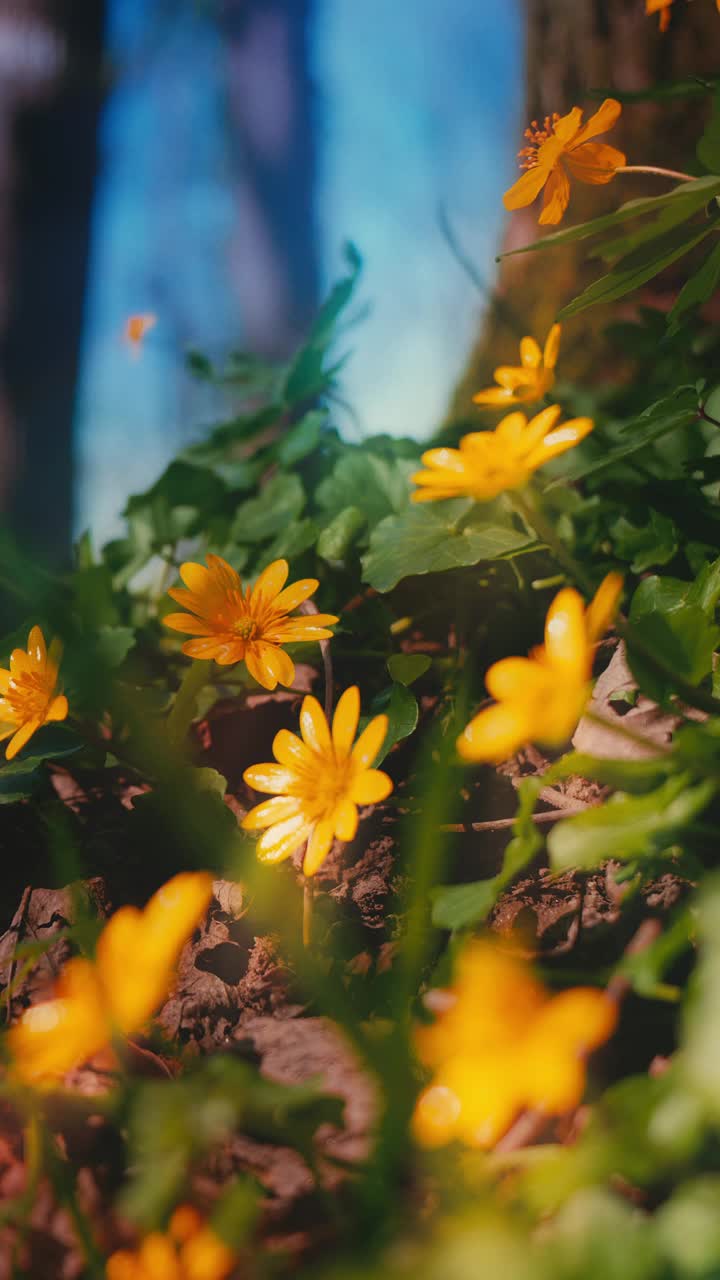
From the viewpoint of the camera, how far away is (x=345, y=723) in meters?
0.89

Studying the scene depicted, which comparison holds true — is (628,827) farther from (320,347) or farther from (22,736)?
(320,347)

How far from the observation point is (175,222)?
966 centimetres

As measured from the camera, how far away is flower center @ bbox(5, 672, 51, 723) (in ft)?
3.41

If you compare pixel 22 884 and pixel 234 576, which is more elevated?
pixel 234 576

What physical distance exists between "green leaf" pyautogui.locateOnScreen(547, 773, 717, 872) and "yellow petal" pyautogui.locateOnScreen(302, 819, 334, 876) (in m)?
0.24

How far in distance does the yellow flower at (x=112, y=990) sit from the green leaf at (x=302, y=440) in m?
1.01

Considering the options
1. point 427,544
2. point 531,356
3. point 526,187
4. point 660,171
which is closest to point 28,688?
point 427,544

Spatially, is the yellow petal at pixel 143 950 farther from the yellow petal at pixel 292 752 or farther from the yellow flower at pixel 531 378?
the yellow flower at pixel 531 378

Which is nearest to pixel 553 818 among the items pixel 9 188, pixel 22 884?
pixel 22 884

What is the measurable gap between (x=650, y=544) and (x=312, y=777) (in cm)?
64

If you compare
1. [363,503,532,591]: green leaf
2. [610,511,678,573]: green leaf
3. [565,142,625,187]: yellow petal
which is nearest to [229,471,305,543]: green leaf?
[363,503,532,591]: green leaf

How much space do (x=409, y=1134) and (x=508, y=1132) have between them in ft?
0.46

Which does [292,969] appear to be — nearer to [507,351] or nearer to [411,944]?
[411,944]

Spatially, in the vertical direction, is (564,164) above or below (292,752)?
above
